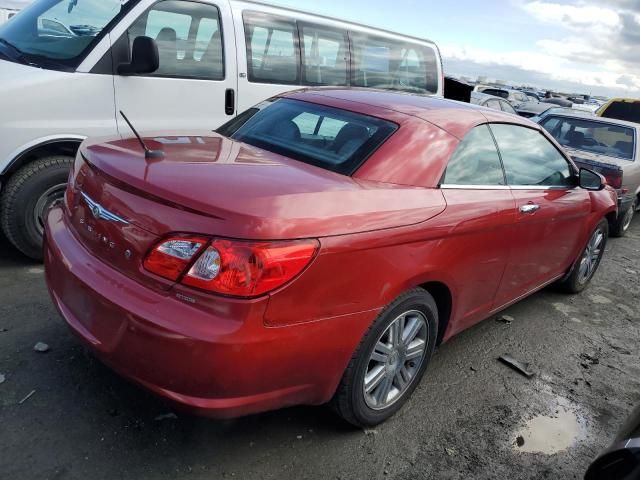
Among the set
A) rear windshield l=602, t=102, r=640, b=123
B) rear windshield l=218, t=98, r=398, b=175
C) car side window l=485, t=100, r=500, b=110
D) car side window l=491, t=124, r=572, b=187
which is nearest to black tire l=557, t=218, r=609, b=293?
car side window l=491, t=124, r=572, b=187

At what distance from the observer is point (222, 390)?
1968mm

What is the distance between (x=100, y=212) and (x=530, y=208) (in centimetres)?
246

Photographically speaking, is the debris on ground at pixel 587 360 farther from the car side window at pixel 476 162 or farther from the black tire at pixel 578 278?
the car side window at pixel 476 162

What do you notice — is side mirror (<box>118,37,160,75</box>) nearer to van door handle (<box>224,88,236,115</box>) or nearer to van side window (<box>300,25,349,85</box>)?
van door handle (<box>224,88,236,115</box>)

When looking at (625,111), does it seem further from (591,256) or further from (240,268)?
(240,268)

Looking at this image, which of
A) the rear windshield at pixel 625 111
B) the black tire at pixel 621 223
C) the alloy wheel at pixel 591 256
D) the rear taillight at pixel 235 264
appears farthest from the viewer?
the rear windshield at pixel 625 111

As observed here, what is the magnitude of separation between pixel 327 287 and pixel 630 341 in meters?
3.13

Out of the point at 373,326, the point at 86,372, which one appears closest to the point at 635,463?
the point at 373,326

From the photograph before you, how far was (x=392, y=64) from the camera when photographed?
21.6 ft

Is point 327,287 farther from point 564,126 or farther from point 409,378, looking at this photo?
point 564,126

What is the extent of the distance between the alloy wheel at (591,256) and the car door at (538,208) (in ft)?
1.61

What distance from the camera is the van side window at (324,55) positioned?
219 inches

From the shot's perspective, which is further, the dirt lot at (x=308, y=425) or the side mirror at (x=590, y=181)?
the side mirror at (x=590, y=181)

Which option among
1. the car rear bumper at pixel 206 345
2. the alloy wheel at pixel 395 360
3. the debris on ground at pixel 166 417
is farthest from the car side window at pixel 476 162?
the debris on ground at pixel 166 417
